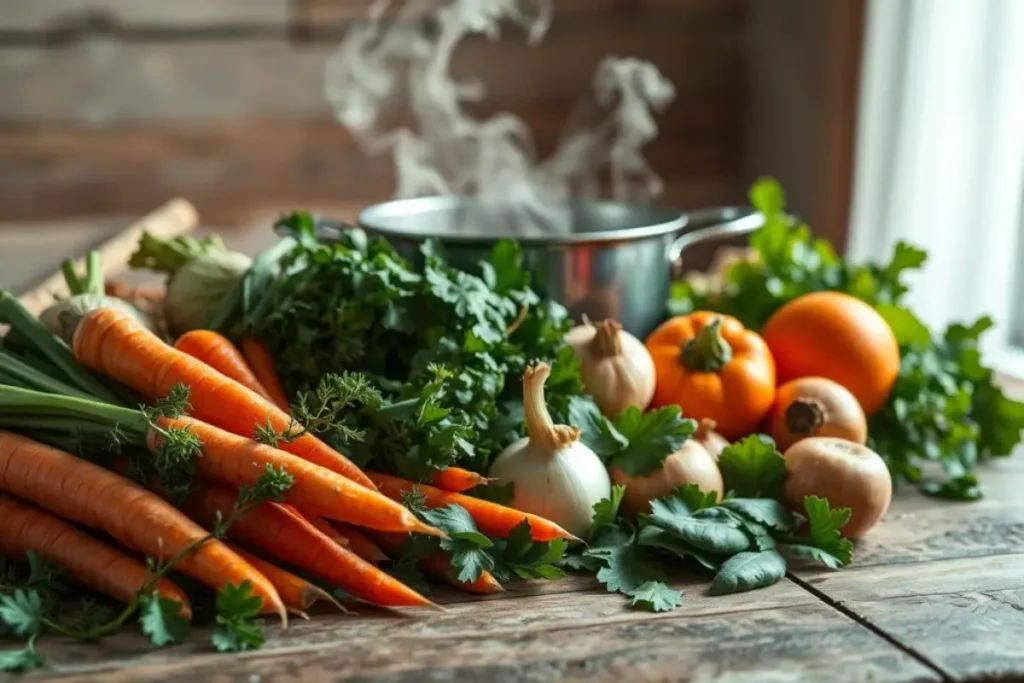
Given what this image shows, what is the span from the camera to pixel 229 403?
105cm

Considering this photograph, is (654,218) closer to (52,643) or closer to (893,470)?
(893,470)

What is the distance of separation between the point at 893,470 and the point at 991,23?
47.2 inches

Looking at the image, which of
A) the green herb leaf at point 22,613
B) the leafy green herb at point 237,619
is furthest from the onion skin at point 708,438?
the green herb leaf at point 22,613

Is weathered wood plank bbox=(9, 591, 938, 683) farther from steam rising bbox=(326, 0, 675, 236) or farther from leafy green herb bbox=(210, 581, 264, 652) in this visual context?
steam rising bbox=(326, 0, 675, 236)

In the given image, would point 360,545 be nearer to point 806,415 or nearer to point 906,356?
point 806,415

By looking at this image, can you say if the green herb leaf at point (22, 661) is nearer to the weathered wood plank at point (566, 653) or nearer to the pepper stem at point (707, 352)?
the weathered wood plank at point (566, 653)

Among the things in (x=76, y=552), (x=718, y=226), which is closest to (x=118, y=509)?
(x=76, y=552)

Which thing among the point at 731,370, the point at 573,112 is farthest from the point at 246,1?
the point at 731,370

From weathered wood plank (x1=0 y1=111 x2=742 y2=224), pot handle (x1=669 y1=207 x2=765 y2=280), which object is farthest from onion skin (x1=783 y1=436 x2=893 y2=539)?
weathered wood plank (x1=0 y1=111 x2=742 y2=224)

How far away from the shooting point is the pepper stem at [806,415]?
3.92 feet

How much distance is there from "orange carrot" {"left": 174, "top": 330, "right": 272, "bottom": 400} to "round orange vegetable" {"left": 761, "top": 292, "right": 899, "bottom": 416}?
58cm

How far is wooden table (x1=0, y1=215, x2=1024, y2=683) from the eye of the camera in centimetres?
83

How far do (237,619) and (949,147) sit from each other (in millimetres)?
1840

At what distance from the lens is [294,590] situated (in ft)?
3.04
